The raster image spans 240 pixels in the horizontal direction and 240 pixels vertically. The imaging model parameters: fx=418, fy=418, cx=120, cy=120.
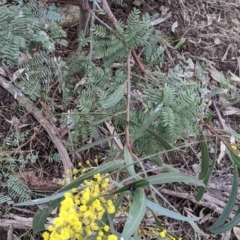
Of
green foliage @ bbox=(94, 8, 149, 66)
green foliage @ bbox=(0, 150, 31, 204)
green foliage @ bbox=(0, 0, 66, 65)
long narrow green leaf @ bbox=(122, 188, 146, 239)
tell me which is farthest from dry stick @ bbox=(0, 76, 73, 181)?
long narrow green leaf @ bbox=(122, 188, 146, 239)

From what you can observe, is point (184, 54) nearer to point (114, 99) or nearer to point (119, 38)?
point (119, 38)

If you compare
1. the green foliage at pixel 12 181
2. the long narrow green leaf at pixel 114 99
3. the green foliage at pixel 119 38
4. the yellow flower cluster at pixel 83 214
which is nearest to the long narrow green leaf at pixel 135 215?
the yellow flower cluster at pixel 83 214

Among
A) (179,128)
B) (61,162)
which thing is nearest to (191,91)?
(179,128)

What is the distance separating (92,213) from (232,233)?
3.84 feet

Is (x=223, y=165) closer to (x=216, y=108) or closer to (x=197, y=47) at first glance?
(x=216, y=108)

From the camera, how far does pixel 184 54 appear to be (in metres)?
2.06

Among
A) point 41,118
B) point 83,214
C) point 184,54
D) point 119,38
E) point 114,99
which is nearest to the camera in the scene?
point 83,214

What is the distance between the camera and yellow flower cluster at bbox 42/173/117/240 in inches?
29.2

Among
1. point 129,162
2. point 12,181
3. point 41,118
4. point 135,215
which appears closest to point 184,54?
point 41,118

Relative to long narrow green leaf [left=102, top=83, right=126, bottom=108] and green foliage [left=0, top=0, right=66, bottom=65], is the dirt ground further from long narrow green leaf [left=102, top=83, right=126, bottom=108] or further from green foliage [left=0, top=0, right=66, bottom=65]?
long narrow green leaf [left=102, top=83, right=126, bottom=108]

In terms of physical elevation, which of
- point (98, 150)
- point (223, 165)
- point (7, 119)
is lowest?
point (223, 165)

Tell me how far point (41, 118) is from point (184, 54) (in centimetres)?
81

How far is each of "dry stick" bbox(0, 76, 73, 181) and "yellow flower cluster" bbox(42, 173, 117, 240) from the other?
0.71 metres

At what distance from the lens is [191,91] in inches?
44.6
